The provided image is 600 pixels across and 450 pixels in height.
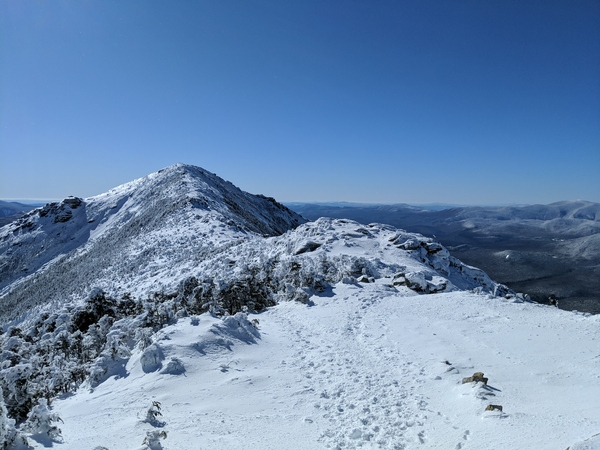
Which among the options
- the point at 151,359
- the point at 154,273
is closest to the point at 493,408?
the point at 151,359

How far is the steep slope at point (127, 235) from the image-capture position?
37.4m

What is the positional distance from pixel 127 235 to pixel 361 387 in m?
54.5

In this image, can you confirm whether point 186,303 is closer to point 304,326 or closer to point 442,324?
point 304,326

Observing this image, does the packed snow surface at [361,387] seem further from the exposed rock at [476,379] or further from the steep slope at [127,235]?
the steep slope at [127,235]

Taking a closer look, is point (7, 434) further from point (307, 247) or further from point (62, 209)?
point (62, 209)

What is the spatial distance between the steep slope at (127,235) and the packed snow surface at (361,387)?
20.2 m

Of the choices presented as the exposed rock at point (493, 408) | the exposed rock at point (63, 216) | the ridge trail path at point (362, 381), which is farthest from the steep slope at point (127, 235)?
the exposed rock at point (493, 408)

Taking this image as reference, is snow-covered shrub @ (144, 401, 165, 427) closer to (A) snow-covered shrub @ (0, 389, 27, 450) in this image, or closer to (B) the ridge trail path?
(A) snow-covered shrub @ (0, 389, 27, 450)

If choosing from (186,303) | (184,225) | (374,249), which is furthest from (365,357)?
(184,225)

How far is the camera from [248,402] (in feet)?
25.1

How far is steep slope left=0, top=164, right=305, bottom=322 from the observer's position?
37406 mm

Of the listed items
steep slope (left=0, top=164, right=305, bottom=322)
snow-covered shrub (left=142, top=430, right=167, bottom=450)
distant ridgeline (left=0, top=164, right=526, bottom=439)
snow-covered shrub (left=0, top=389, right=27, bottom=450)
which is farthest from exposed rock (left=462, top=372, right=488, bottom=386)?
steep slope (left=0, top=164, right=305, bottom=322)

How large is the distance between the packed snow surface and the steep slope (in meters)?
20.2

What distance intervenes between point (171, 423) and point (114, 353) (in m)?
5.21
